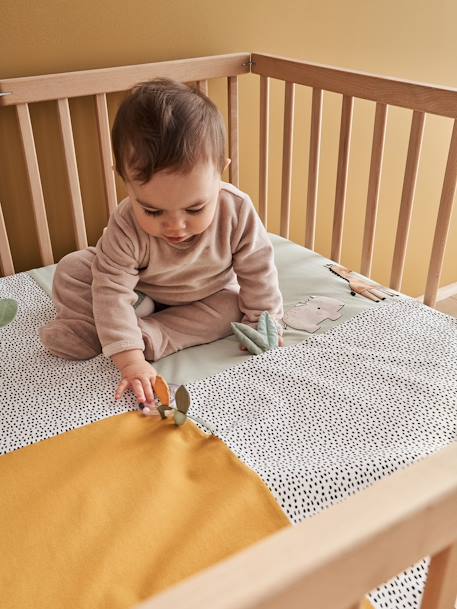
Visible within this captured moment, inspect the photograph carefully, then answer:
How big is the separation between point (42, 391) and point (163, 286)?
29 cm

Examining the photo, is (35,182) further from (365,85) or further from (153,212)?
(365,85)

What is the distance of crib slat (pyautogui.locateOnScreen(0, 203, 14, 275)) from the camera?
137 centimetres

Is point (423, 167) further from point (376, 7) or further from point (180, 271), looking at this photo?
point (180, 271)

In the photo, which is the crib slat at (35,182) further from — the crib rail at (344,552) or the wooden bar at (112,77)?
the crib rail at (344,552)

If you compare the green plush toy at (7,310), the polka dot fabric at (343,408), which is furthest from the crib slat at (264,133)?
the green plush toy at (7,310)

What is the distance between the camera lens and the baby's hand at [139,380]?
937 millimetres

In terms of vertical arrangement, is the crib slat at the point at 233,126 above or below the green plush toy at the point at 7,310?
above

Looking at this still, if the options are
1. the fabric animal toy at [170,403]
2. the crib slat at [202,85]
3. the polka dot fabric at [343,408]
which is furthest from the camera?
the crib slat at [202,85]

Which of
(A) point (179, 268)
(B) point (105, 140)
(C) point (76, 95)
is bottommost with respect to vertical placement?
(A) point (179, 268)

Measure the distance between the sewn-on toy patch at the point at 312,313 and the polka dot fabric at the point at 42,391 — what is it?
0.36 meters

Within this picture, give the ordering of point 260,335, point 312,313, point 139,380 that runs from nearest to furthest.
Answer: point 139,380
point 260,335
point 312,313

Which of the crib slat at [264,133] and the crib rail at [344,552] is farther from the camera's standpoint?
the crib slat at [264,133]

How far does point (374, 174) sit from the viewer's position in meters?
1.31

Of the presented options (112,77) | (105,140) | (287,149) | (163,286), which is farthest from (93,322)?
(287,149)
